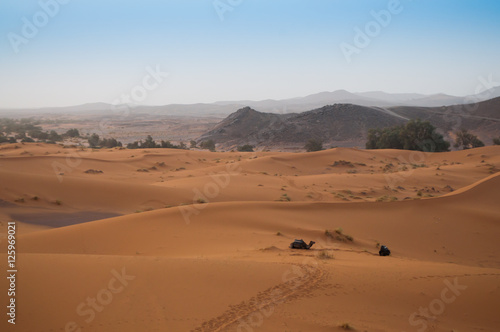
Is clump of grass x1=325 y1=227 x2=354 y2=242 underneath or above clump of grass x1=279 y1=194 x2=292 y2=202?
above

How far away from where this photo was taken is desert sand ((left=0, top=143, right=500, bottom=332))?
482cm

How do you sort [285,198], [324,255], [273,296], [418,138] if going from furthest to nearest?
1. [418,138]
2. [285,198]
3. [324,255]
4. [273,296]

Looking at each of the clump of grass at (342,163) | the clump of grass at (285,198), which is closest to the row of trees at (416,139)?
the clump of grass at (342,163)

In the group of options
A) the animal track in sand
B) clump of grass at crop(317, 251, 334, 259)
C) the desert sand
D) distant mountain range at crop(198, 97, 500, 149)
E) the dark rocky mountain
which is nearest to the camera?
the animal track in sand

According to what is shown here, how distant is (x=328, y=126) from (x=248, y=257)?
52.5 meters

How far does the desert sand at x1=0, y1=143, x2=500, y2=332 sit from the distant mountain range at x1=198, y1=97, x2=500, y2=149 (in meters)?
33.3

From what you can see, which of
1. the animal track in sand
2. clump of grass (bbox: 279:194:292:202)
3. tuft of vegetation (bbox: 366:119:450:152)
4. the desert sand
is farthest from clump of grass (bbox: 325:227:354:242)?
tuft of vegetation (bbox: 366:119:450:152)

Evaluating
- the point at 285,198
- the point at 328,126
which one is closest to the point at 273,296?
the point at 285,198

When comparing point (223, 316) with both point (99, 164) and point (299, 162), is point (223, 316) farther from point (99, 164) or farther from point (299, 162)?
point (299, 162)

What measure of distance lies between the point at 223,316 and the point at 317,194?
46.7 feet

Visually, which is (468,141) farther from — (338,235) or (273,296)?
(273,296)

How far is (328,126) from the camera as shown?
57.8m

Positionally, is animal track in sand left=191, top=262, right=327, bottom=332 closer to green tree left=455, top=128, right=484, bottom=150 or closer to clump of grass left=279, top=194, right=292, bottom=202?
clump of grass left=279, top=194, right=292, bottom=202

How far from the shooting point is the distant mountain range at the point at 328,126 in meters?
53.9
